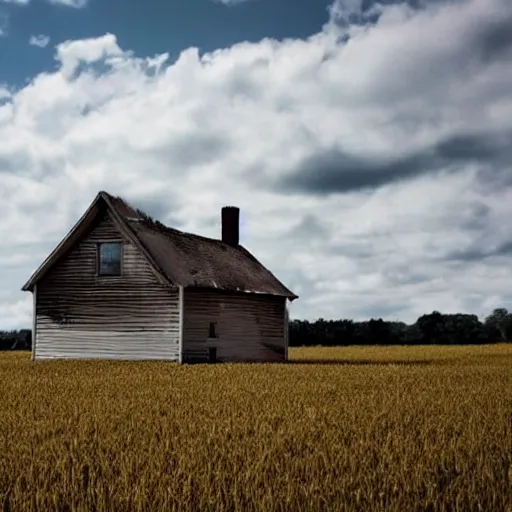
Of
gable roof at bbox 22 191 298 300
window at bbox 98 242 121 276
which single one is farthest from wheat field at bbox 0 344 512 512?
window at bbox 98 242 121 276

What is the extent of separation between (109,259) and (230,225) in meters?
12.2

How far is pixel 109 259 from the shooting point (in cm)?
3500

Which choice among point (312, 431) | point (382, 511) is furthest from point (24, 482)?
point (312, 431)

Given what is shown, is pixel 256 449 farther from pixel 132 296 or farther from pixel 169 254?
pixel 169 254

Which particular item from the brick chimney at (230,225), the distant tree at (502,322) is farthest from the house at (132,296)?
the distant tree at (502,322)

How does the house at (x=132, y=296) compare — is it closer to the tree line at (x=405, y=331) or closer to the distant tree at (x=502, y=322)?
the tree line at (x=405, y=331)

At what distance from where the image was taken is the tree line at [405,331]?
71750mm

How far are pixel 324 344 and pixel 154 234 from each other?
38312 mm

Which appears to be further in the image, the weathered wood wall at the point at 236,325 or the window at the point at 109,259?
the window at the point at 109,259

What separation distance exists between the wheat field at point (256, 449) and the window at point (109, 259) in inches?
617

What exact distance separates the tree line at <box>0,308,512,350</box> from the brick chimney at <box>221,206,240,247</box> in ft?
85.7

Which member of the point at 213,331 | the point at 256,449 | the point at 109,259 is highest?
the point at 109,259

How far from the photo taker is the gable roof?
34000 mm

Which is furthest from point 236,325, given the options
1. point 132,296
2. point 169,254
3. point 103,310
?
point 103,310
